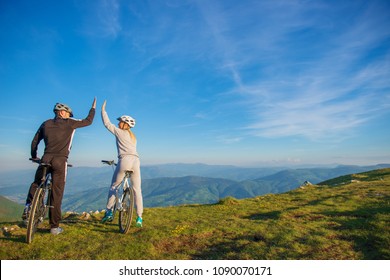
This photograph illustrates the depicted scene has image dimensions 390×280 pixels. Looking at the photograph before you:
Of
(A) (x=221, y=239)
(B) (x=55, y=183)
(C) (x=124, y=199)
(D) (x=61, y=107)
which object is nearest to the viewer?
(A) (x=221, y=239)

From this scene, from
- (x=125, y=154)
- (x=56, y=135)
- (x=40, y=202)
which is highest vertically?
(x=56, y=135)

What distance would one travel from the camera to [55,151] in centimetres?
950

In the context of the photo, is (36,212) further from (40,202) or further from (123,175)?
(123,175)

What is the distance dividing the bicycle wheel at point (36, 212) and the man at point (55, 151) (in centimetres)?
33

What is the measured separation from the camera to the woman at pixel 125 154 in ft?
33.4

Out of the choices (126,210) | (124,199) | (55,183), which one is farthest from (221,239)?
(55,183)

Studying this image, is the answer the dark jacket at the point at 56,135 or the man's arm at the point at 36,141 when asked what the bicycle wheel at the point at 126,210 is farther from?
the man's arm at the point at 36,141

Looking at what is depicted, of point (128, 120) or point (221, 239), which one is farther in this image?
point (128, 120)

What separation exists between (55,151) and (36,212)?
231 centimetres

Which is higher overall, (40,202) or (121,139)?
(121,139)

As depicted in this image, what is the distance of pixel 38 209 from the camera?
364 inches
